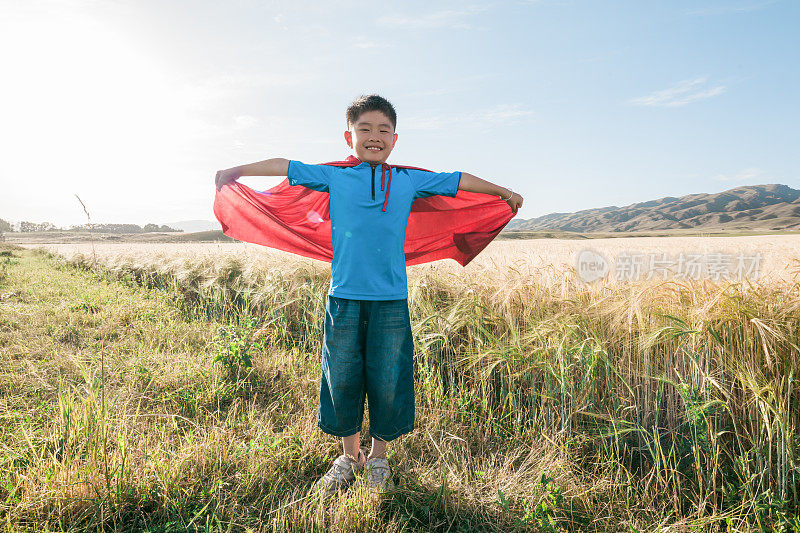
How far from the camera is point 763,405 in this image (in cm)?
203

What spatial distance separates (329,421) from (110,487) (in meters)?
1.10

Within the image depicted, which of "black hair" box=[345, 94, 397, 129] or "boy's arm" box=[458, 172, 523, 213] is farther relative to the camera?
"boy's arm" box=[458, 172, 523, 213]

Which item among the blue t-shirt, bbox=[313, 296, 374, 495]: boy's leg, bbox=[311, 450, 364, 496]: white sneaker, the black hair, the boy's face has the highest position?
the black hair

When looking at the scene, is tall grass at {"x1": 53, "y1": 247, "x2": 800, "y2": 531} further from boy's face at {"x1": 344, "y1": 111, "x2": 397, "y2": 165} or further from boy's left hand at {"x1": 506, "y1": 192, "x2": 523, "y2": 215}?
boy's face at {"x1": 344, "y1": 111, "x2": 397, "y2": 165}

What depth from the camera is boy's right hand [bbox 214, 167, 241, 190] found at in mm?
2332

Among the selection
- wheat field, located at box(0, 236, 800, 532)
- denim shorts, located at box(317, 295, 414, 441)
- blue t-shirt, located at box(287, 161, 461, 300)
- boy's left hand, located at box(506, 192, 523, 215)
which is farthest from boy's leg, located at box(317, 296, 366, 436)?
boy's left hand, located at box(506, 192, 523, 215)

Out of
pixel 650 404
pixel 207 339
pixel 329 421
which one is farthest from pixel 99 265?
pixel 650 404

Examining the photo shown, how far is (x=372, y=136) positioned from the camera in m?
2.29

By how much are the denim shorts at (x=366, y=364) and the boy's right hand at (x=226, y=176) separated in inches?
38.2

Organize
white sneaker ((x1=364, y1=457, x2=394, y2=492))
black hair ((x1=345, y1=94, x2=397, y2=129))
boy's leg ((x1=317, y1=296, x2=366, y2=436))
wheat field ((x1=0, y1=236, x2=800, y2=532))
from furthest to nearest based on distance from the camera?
black hair ((x1=345, y1=94, x2=397, y2=129)), boy's leg ((x1=317, y1=296, x2=366, y2=436)), white sneaker ((x1=364, y1=457, x2=394, y2=492)), wheat field ((x1=0, y1=236, x2=800, y2=532))

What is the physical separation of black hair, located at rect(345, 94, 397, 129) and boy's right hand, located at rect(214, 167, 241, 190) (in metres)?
0.79

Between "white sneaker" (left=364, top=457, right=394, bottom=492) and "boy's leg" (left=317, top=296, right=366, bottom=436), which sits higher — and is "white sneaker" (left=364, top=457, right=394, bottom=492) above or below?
below

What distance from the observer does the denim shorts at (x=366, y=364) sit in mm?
2193

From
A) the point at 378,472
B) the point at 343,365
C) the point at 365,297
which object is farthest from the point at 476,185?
the point at 378,472
